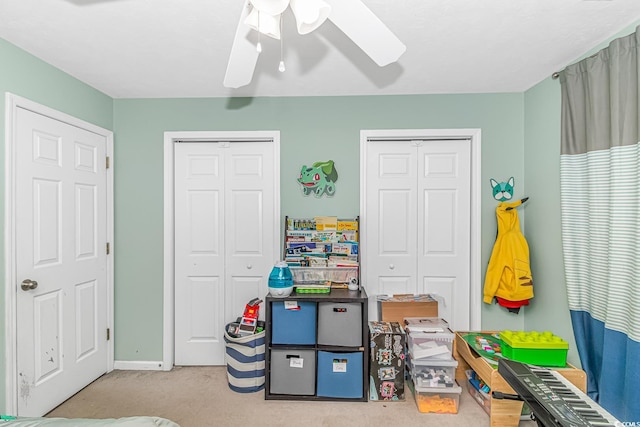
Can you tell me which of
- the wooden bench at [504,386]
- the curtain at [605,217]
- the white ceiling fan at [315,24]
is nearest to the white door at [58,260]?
the white ceiling fan at [315,24]

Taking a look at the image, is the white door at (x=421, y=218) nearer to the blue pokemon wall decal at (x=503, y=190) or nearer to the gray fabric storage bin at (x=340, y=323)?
the blue pokemon wall decal at (x=503, y=190)

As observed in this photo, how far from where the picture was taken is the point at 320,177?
2732mm

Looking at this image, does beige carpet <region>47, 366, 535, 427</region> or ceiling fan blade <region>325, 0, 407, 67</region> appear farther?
beige carpet <region>47, 366, 535, 427</region>

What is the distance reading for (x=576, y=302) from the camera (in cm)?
205

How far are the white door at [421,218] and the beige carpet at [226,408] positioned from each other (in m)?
0.77

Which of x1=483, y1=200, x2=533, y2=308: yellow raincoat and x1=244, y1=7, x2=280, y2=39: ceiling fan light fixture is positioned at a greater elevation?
x1=244, y1=7, x2=280, y2=39: ceiling fan light fixture

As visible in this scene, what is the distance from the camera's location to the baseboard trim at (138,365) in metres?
2.77

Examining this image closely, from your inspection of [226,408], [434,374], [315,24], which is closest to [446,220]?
[434,374]

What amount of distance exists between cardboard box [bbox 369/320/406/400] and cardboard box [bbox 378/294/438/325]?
13.5 inches

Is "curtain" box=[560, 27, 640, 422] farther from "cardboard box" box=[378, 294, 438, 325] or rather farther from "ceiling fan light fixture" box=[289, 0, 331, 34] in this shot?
"ceiling fan light fixture" box=[289, 0, 331, 34]

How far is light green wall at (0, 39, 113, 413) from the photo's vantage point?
1853mm

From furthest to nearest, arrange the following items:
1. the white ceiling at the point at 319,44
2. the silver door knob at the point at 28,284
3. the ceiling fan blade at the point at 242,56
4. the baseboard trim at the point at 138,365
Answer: the baseboard trim at the point at 138,365
the silver door knob at the point at 28,284
the white ceiling at the point at 319,44
the ceiling fan blade at the point at 242,56

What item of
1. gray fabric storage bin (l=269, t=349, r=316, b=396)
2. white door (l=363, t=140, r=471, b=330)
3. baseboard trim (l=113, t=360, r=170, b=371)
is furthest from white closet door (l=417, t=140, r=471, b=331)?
baseboard trim (l=113, t=360, r=170, b=371)

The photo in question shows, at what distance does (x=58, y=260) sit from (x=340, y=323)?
2074mm
